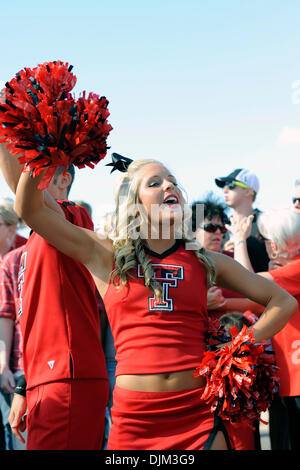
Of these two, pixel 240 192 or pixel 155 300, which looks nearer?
pixel 155 300

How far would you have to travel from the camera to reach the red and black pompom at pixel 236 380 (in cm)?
254

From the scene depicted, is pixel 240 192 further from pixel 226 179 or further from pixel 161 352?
pixel 161 352

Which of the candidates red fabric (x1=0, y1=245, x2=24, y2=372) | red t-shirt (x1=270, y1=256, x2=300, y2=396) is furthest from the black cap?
red fabric (x1=0, y1=245, x2=24, y2=372)

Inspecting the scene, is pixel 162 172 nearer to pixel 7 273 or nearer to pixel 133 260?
pixel 133 260

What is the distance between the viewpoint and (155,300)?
2639 mm

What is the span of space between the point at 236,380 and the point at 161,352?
35 centimetres

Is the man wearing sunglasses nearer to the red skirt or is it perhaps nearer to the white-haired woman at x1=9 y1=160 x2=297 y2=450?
the white-haired woman at x1=9 y1=160 x2=297 y2=450

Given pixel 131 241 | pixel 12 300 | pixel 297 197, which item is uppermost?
pixel 297 197

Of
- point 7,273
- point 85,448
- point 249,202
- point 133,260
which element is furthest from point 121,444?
point 249,202

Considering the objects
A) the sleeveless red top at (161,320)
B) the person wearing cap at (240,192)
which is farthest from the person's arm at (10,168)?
Result: the person wearing cap at (240,192)

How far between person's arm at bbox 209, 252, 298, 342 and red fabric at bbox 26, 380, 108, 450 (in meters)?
0.86

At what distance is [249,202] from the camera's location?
20.0 ft

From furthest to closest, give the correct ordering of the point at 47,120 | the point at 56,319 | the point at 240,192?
the point at 240,192, the point at 56,319, the point at 47,120

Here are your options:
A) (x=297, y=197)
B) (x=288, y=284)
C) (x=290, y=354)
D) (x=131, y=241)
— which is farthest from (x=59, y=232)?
(x=297, y=197)
